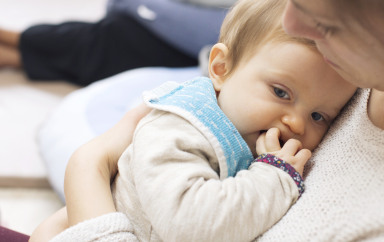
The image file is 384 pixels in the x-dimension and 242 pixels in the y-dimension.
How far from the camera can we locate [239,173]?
29.9 inches

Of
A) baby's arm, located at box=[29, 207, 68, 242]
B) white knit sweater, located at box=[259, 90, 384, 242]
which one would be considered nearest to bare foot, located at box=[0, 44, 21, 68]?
baby's arm, located at box=[29, 207, 68, 242]

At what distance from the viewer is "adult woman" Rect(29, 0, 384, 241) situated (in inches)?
23.8

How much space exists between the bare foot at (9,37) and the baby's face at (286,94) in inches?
71.7

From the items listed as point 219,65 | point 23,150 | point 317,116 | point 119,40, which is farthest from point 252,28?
point 119,40

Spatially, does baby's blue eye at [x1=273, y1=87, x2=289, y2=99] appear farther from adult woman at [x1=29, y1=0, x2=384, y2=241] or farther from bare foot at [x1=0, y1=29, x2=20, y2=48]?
bare foot at [x1=0, y1=29, x2=20, y2=48]

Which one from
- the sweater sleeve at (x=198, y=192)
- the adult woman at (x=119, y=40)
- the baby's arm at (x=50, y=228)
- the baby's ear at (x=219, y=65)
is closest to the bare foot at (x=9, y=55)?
the adult woman at (x=119, y=40)

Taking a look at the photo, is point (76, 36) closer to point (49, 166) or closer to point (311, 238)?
point (49, 166)

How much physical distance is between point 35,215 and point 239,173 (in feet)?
3.70

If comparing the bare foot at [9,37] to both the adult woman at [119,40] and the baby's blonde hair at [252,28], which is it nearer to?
the adult woman at [119,40]

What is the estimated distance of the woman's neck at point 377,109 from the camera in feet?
2.46

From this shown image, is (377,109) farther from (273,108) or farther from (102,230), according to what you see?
(102,230)

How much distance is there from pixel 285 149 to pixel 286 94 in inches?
4.1

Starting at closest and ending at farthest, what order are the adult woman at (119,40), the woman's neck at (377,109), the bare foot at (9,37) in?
the woman's neck at (377,109) → the adult woman at (119,40) → the bare foot at (9,37)

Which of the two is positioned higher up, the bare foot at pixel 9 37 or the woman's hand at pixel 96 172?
the woman's hand at pixel 96 172
